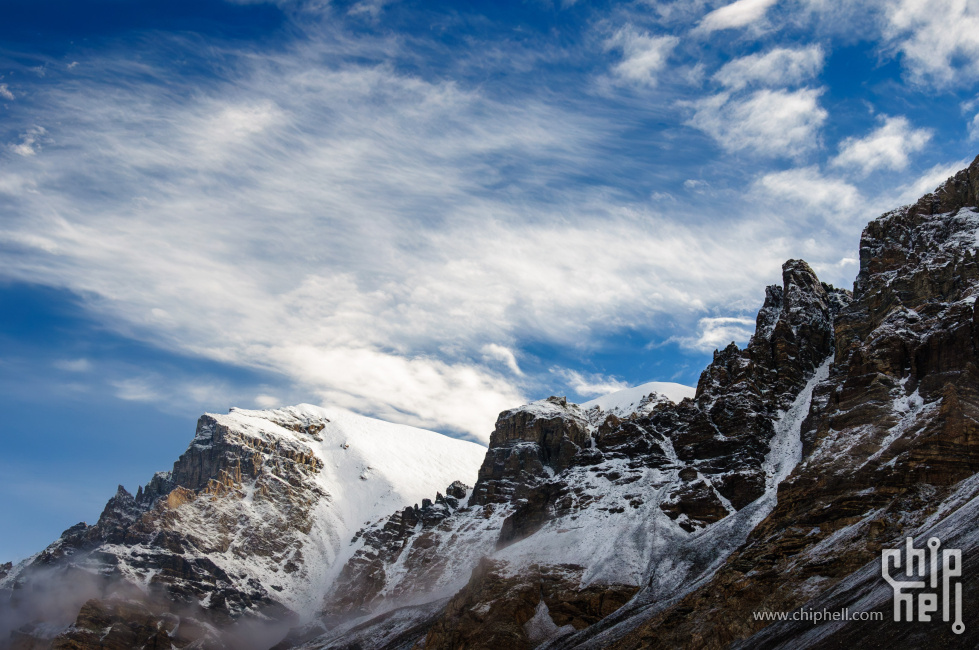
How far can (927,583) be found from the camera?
229ft

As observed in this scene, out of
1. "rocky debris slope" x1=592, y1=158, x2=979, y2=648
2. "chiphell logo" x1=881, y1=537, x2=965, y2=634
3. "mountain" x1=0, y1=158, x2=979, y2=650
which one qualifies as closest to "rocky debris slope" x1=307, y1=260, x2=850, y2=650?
"mountain" x1=0, y1=158, x2=979, y2=650

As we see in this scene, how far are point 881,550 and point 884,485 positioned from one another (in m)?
26.3

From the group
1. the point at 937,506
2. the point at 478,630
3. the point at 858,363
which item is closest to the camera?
the point at 937,506

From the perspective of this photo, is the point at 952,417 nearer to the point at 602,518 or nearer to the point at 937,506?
the point at 937,506

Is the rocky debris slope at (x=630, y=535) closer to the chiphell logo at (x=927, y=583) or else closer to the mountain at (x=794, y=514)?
the mountain at (x=794, y=514)

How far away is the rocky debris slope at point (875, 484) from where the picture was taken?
272 feet

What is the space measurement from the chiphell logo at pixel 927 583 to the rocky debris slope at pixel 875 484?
0.98 metres

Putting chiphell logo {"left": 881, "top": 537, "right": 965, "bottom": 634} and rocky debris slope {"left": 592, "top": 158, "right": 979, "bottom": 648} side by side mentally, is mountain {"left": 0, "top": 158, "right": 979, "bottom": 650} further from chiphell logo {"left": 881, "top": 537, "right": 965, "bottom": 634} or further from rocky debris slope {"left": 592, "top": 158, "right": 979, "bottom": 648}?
chiphell logo {"left": 881, "top": 537, "right": 965, "bottom": 634}

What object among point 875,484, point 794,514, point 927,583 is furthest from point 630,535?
point 927,583

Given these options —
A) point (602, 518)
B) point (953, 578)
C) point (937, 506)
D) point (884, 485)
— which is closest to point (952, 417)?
point (884, 485)

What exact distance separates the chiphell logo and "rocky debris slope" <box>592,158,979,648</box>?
98cm

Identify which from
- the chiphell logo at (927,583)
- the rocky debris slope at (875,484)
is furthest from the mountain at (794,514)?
the chiphell logo at (927,583)

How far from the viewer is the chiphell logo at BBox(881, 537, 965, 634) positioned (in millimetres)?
65000

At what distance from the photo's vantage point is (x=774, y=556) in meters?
109
